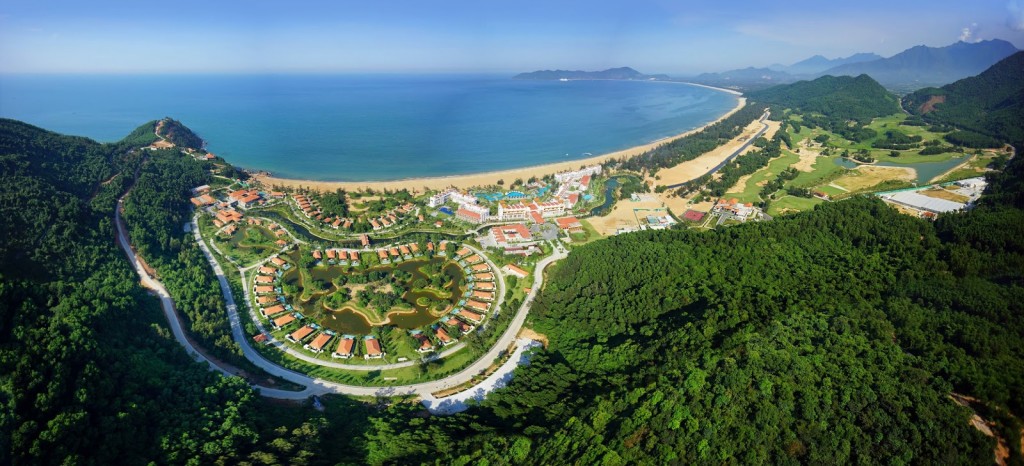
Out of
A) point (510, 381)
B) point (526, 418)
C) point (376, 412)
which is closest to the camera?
point (526, 418)

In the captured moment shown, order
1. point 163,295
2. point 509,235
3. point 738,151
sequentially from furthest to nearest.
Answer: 1. point 738,151
2. point 509,235
3. point 163,295

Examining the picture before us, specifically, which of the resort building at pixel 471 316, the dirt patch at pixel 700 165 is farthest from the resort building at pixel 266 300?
the dirt patch at pixel 700 165

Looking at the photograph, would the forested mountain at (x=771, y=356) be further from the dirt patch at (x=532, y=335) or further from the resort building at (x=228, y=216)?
the resort building at (x=228, y=216)

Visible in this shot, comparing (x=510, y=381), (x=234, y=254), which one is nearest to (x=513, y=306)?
(x=510, y=381)

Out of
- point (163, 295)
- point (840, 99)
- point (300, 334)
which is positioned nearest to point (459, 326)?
point (300, 334)

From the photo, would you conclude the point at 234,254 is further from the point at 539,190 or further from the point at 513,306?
the point at 539,190

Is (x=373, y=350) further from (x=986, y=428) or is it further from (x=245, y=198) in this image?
(x=245, y=198)

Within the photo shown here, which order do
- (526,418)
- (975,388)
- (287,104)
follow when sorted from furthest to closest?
(287,104), (526,418), (975,388)

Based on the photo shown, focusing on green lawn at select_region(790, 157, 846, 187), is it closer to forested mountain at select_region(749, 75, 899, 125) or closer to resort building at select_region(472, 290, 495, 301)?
forested mountain at select_region(749, 75, 899, 125)
